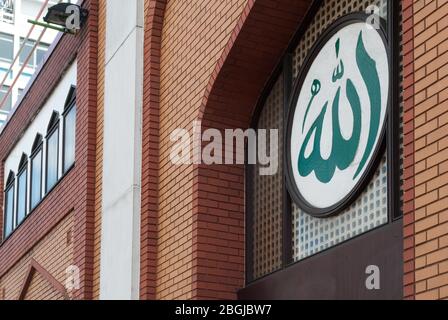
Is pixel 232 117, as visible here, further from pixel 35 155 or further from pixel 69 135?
pixel 35 155

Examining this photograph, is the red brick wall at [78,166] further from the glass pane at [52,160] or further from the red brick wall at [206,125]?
the red brick wall at [206,125]

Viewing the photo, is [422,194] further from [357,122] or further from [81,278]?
[81,278]

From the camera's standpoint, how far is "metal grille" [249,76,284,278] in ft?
30.3

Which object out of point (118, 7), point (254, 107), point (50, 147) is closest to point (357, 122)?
point (254, 107)

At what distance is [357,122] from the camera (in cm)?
800

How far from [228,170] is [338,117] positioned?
1689 mm

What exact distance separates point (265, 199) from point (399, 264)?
2540 mm

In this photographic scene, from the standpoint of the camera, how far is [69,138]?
13.6m

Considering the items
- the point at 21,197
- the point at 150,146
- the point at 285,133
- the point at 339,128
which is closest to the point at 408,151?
the point at 339,128

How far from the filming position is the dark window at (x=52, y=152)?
46.8 ft

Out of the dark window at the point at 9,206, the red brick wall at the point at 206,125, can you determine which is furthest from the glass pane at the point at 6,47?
the red brick wall at the point at 206,125

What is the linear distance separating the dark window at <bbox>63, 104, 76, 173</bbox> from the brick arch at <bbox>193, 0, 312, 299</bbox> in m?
Result: 3.80

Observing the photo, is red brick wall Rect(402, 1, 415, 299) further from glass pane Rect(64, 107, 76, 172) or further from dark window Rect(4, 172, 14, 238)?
dark window Rect(4, 172, 14, 238)

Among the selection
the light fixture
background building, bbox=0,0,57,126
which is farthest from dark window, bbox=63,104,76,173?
background building, bbox=0,0,57,126
